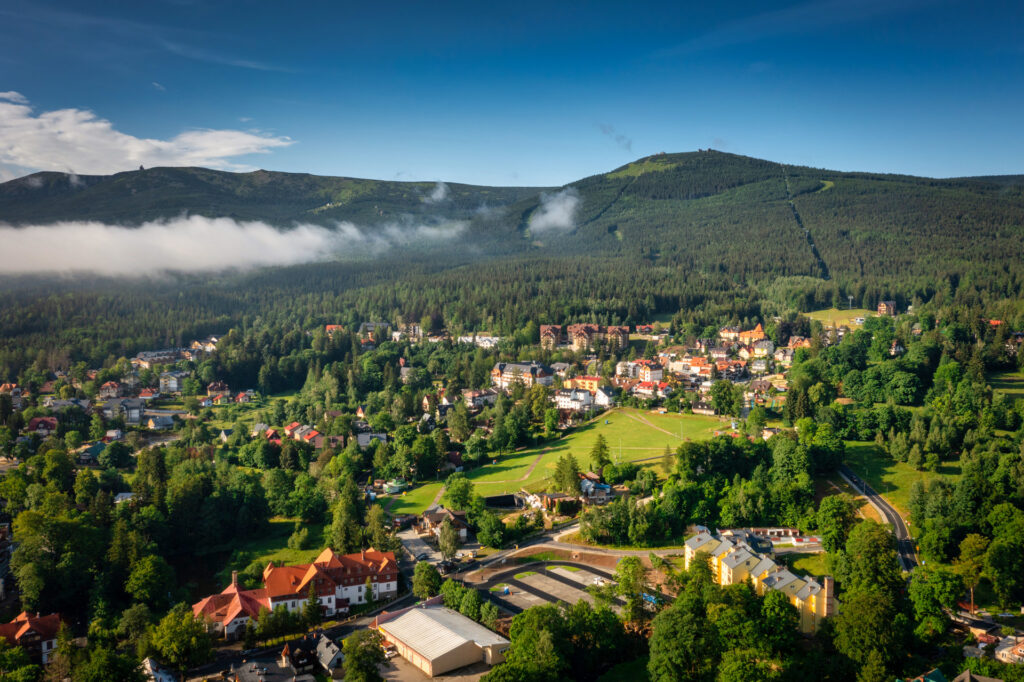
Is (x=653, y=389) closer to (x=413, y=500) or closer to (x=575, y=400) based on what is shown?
(x=575, y=400)

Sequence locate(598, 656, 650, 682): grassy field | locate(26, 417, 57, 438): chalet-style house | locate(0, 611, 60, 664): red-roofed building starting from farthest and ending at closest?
locate(26, 417, 57, 438): chalet-style house
locate(0, 611, 60, 664): red-roofed building
locate(598, 656, 650, 682): grassy field

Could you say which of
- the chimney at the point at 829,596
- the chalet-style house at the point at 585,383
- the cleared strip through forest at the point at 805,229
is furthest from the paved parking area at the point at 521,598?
the cleared strip through forest at the point at 805,229

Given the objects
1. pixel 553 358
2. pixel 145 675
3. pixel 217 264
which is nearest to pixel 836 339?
pixel 553 358

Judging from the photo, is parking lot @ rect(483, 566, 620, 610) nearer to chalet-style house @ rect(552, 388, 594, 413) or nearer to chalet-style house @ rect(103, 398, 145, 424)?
chalet-style house @ rect(552, 388, 594, 413)

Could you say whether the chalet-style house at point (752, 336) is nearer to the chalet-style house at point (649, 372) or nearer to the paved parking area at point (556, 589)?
the chalet-style house at point (649, 372)

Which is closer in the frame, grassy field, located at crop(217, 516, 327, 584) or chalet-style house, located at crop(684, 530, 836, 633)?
chalet-style house, located at crop(684, 530, 836, 633)

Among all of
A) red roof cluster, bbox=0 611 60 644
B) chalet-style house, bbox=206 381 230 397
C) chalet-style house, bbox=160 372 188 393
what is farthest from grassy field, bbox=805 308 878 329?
red roof cluster, bbox=0 611 60 644
